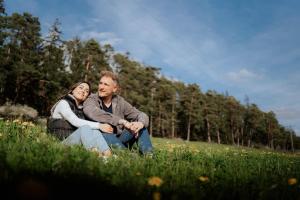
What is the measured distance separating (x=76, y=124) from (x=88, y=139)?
77 cm

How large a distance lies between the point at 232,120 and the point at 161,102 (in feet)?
97.9

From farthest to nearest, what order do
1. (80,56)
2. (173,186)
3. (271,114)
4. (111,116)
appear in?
1. (271,114)
2. (80,56)
3. (111,116)
4. (173,186)

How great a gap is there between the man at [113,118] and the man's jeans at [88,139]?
1.94ft

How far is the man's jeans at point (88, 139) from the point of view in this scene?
5734 mm

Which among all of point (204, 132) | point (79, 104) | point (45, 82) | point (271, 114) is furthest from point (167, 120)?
point (79, 104)

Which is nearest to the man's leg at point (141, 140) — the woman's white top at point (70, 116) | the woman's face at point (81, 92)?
the woman's white top at point (70, 116)

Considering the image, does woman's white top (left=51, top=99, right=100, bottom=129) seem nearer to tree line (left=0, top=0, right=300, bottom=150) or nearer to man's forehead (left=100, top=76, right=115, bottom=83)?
man's forehead (left=100, top=76, right=115, bottom=83)

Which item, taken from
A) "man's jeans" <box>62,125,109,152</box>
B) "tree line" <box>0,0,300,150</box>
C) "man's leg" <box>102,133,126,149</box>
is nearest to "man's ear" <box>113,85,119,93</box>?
"man's leg" <box>102,133,126,149</box>

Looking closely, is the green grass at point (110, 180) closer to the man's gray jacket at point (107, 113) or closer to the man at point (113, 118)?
the man at point (113, 118)

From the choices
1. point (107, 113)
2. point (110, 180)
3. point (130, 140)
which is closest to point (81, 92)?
point (107, 113)

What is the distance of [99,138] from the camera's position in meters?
5.79

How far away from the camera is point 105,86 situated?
7035 millimetres

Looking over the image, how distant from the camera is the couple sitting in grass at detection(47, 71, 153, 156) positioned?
6.48 meters

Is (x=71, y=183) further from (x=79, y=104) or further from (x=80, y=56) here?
(x=80, y=56)
